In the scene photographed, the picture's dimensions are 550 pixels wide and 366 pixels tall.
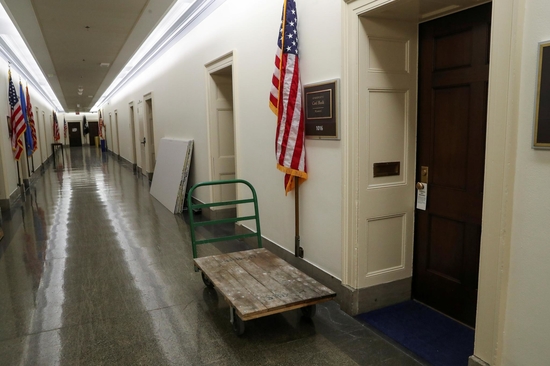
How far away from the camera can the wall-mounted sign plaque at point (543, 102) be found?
5.48 ft

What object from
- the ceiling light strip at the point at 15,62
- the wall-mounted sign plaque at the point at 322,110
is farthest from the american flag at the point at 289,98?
the ceiling light strip at the point at 15,62

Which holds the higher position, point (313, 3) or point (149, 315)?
point (313, 3)

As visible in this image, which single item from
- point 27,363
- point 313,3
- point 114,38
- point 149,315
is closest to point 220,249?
point 149,315

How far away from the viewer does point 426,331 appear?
277 cm

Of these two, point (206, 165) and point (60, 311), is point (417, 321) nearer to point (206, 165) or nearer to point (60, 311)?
point (60, 311)

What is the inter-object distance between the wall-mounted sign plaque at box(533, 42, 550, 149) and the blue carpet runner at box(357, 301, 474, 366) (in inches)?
55.9

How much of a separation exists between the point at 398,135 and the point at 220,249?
2.56 metres

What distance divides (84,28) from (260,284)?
16.9 feet

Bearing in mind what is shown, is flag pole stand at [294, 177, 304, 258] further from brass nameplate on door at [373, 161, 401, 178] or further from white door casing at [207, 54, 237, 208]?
white door casing at [207, 54, 237, 208]

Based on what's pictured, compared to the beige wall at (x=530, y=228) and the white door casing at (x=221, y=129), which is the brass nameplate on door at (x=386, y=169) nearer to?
the beige wall at (x=530, y=228)

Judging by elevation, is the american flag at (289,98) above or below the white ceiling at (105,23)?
below

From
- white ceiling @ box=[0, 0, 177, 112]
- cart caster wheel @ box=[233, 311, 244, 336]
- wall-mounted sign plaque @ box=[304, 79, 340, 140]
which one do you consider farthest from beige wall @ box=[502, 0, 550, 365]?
white ceiling @ box=[0, 0, 177, 112]

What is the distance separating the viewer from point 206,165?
6.23 metres

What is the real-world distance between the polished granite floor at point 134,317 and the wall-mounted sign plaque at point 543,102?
4.81 ft
